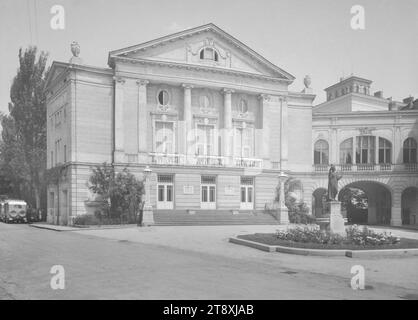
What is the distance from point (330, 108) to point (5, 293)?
66.8 meters

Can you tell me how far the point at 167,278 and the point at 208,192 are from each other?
3072 centimetres

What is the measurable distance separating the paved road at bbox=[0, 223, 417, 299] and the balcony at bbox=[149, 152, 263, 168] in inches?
927

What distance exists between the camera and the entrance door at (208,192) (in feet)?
140

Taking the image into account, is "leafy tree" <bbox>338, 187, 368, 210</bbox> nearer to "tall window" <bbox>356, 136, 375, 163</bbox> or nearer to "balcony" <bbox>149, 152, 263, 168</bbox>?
"tall window" <bbox>356, 136, 375, 163</bbox>

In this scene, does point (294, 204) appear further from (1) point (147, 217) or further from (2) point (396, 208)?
(1) point (147, 217)

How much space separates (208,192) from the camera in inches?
1683

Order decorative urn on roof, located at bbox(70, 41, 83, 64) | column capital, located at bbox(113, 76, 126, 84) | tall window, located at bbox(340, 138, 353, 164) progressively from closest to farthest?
1. decorative urn on roof, located at bbox(70, 41, 83, 64)
2. column capital, located at bbox(113, 76, 126, 84)
3. tall window, located at bbox(340, 138, 353, 164)

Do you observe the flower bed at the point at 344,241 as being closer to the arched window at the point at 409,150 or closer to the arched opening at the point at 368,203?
the arched window at the point at 409,150

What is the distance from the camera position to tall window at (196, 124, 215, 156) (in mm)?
43531

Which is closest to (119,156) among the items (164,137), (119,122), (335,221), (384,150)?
(119,122)

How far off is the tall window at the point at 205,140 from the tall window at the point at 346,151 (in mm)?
13208

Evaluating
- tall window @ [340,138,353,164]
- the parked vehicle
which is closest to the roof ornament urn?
tall window @ [340,138,353,164]
